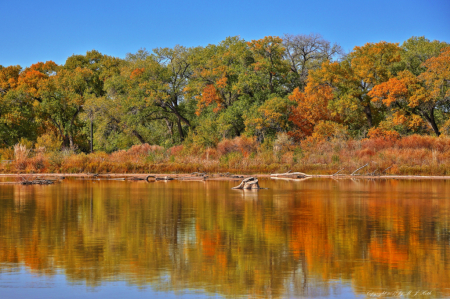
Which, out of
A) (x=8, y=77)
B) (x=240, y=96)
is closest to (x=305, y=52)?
(x=240, y=96)

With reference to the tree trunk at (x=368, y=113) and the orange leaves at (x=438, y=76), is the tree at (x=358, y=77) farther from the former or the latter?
the orange leaves at (x=438, y=76)

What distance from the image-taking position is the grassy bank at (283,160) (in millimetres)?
38000

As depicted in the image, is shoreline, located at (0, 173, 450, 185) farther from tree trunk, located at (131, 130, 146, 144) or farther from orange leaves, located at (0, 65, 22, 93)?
orange leaves, located at (0, 65, 22, 93)

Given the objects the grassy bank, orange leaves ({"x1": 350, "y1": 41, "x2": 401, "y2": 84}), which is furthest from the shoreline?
orange leaves ({"x1": 350, "y1": 41, "x2": 401, "y2": 84})

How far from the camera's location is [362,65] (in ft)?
156

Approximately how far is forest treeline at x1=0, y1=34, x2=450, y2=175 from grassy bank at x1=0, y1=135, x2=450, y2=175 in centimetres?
271

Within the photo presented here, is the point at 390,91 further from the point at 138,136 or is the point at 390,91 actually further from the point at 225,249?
the point at 225,249

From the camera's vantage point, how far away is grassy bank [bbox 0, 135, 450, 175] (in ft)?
125

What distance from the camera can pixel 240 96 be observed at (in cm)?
5266

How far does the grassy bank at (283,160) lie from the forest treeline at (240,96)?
8.88ft

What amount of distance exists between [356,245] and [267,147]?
33.3 m

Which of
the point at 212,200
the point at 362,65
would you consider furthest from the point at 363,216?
the point at 362,65

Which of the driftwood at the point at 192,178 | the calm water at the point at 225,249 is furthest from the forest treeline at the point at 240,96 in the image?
the calm water at the point at 225,249

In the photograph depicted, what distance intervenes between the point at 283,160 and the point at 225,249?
30.2 meters
